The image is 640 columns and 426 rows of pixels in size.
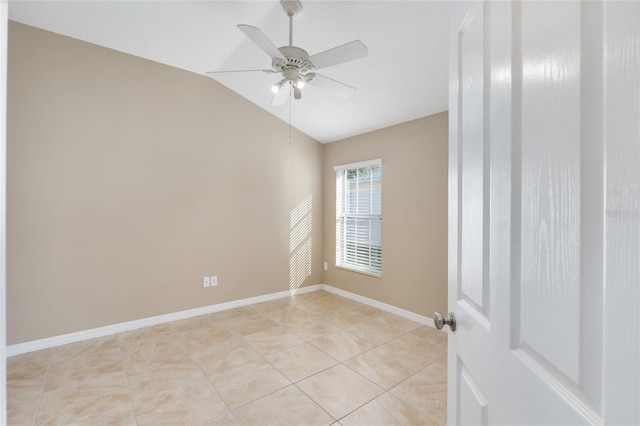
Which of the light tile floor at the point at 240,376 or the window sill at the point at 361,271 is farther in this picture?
the window sill at the point at 361,271

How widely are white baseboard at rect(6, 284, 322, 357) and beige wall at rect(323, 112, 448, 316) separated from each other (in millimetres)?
1550

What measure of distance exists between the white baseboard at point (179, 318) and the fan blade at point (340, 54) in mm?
2757

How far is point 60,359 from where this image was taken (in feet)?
8.23

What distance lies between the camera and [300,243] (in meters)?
4.52

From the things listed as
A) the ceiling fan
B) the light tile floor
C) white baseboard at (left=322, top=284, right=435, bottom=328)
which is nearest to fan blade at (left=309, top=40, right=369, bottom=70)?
the ceiling fan

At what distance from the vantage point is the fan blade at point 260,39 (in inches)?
68.3

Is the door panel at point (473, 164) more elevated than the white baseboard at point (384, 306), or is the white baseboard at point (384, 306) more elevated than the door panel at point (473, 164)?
the door panel at point (473, 164)

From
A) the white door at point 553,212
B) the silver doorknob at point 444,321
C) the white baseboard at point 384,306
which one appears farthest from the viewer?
the white baseboard at point 384,306

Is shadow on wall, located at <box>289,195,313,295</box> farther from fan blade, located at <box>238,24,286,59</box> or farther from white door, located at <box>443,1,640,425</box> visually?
white door, located at <box>443,1,640,425</box>

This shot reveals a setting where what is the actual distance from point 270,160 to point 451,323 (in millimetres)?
3534

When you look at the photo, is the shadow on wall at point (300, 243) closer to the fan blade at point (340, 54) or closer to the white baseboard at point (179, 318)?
the white baseboard at point (179, 318)

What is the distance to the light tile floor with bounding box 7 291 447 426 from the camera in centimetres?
186

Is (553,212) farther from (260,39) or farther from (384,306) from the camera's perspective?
(384,306)

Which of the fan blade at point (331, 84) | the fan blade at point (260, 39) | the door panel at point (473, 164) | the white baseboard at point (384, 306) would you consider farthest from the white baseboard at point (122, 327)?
the door panel at point (473, 164)
